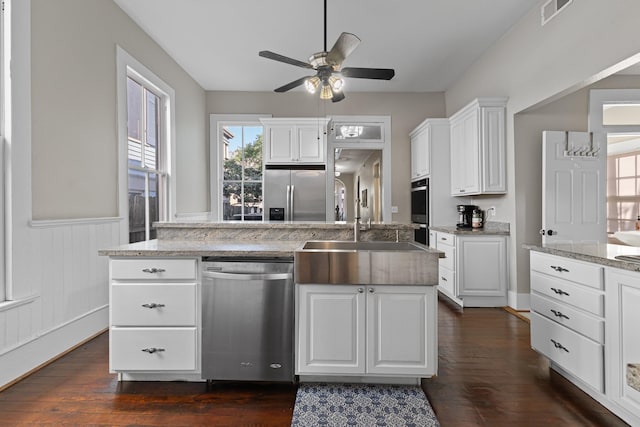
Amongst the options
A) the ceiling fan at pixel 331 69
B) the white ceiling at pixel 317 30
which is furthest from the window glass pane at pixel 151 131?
the ceiling fan at pixel 331 69

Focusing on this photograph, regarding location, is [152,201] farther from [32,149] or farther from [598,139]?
[598,139]

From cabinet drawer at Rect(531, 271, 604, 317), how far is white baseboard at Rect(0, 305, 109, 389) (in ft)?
11.1

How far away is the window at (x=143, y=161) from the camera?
368cm

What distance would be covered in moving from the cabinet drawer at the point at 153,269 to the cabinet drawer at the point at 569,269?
222cm

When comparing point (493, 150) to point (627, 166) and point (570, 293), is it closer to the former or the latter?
point (570, 293)

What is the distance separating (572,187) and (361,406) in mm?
3063

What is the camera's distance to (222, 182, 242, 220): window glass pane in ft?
19.4

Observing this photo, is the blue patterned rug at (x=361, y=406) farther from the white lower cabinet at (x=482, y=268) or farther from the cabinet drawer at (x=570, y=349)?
the white lower cabinet at (x=482, y=268)

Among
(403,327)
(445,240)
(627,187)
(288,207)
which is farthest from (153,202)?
(627,187)

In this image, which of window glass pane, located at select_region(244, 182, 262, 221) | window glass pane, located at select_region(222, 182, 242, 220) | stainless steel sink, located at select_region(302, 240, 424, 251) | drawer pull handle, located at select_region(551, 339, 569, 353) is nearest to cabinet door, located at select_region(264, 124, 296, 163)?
window glass pane, located at select_region(244, 182, 262, 221)

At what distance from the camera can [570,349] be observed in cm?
203

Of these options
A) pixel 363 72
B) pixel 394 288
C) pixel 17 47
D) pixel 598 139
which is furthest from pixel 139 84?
pixel 598 139

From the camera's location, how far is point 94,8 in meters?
3.01

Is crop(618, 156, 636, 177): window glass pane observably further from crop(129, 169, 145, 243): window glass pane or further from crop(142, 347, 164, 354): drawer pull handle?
crop(129, 169, 145, 243): window glass pane
